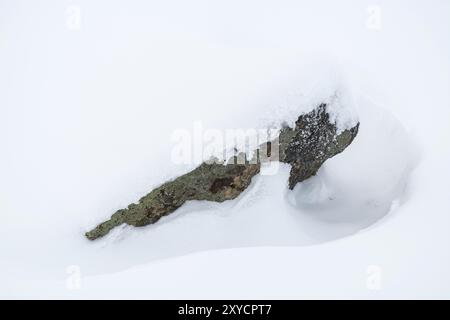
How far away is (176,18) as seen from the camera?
628 centimetres

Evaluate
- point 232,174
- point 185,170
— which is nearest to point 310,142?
point 232,174

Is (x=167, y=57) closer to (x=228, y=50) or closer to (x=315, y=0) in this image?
(x=228, y=50)

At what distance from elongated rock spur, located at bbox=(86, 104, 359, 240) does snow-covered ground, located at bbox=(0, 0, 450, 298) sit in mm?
112

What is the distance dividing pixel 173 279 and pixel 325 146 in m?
2.93

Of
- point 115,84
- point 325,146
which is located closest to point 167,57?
point 115,84

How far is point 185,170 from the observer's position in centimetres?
383

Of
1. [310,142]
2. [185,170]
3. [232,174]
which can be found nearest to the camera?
[185,170]

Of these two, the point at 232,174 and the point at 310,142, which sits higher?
the point at 310,142

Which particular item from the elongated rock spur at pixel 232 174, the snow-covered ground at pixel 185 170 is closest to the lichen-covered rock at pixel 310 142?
the elongated rock spur at pixel 232 174

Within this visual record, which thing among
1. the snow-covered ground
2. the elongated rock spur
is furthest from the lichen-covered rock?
the snow-covered ground

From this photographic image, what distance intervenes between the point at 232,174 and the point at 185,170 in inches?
22.6

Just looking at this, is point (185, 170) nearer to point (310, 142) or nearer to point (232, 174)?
point (232, 174)

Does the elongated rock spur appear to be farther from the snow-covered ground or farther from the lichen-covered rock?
the snow-covered ground

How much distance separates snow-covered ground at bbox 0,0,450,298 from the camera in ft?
9.30
